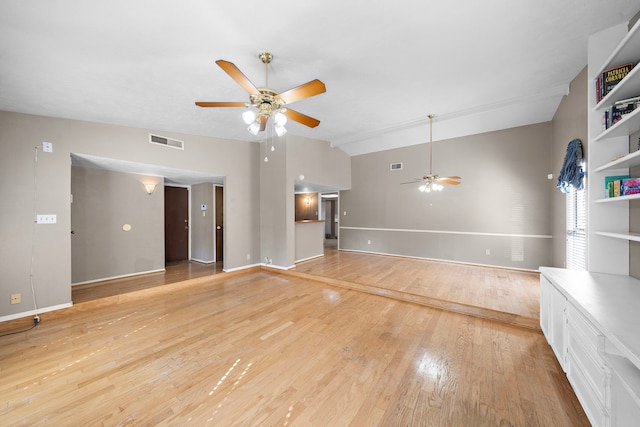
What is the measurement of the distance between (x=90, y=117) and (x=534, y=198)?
8267 mm

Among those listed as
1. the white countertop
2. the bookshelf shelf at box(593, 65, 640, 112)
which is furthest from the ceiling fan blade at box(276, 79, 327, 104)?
the white countertop

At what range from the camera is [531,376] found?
1.92m

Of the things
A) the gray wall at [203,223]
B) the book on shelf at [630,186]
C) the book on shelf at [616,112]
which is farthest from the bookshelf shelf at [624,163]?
the gray wall at [203,223]

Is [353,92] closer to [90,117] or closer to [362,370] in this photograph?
[362,370]

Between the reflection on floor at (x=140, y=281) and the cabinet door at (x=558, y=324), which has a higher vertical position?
the cabinet door at (x=558, y=324)

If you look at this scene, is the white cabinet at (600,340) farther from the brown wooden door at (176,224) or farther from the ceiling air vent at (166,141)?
the brown wooden door at (176,224)

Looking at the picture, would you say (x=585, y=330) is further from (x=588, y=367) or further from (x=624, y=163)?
(x=624, y=163)

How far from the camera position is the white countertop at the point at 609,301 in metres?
1.12

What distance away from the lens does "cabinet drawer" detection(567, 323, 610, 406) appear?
1275mm

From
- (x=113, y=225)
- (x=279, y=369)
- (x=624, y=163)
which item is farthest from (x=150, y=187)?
(x=624, y=163)

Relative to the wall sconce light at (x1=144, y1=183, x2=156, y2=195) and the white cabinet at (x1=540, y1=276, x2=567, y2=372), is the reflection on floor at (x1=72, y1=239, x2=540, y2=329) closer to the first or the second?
the white cabinet at (x1=540, y1=276, x2=567, y2=372)

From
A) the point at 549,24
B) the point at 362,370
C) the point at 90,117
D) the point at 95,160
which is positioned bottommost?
the point at 362,370

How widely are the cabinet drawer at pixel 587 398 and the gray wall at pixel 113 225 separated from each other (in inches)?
259

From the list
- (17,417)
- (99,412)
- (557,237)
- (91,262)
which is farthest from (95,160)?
(557,237)
